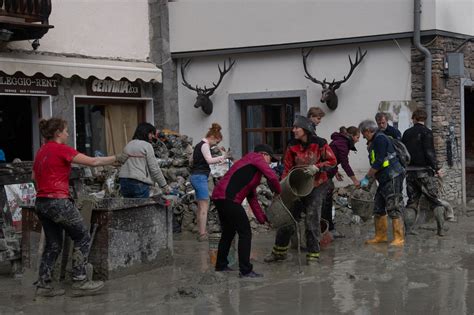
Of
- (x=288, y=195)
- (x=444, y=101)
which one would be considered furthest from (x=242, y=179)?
(x=444, y=101)

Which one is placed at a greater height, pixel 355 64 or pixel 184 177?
pixel 355 64

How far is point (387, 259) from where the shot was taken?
8.73 meters

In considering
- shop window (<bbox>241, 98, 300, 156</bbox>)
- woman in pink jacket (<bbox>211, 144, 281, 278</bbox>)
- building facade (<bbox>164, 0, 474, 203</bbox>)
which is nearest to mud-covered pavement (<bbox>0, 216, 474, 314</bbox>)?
woman in pink jacket (<bbox>211, 144, 281, 278</bbox>)

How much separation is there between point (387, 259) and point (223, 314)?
9.76 ft

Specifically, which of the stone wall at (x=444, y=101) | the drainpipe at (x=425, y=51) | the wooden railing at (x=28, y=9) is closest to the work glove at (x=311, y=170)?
the drainpipe at (x=425, y=51)

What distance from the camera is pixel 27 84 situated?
13.1m

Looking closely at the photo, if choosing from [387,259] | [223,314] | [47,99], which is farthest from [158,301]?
[47,99]

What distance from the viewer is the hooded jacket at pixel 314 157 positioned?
8609 mm

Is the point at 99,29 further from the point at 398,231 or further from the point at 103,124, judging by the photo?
the point at 398,231

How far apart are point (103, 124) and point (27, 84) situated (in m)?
2.20

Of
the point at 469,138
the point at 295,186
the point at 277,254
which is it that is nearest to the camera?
the point at 295,186

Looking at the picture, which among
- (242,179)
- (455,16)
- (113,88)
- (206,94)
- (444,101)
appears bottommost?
(242,179)

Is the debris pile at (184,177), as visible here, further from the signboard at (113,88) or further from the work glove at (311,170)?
the work glove at (311,170)

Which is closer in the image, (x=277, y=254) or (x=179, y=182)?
(x=277, y=254)
